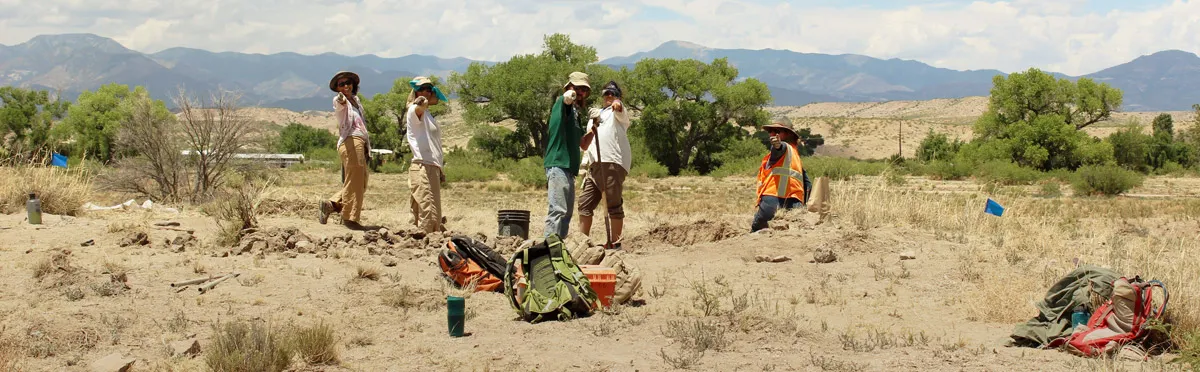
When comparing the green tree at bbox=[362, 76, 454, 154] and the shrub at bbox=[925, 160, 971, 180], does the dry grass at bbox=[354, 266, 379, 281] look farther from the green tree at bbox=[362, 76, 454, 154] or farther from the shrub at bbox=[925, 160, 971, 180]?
the green tree at bbox=[362, 76, 454, 154]

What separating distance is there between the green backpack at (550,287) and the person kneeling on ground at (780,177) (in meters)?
3.75

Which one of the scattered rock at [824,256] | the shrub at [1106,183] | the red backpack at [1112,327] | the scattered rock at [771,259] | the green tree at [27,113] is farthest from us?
the green tree at [27,113]

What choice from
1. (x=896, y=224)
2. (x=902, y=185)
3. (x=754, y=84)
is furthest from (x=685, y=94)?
(x=896, y=224)

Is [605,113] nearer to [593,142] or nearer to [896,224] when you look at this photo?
[593,142]

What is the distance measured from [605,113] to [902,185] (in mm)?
22220

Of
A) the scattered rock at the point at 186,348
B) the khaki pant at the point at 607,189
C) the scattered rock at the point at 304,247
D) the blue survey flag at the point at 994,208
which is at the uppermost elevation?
the khaki pant at the point at 607,189

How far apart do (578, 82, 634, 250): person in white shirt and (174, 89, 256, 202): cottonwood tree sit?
7998mm

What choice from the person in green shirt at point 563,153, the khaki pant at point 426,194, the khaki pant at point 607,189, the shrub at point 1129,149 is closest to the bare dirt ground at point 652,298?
the khaki pant at point 607,189

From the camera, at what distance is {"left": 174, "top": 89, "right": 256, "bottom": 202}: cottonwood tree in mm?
15461

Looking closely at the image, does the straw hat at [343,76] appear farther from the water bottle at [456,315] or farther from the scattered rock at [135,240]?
the water bottle at [456,315]

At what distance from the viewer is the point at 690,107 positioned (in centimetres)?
4247

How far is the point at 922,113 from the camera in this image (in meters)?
141

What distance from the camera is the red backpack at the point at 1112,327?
532cm

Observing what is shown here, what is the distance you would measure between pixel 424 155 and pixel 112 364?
16.0ft
